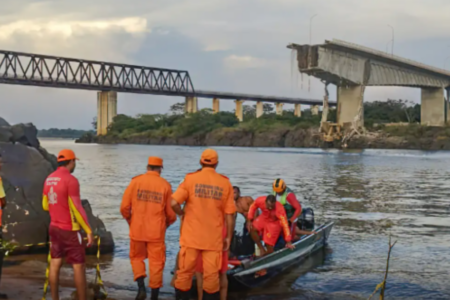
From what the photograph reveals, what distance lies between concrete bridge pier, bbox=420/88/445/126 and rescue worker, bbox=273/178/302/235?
90201 mm

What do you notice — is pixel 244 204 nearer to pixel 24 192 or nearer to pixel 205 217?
pixel 205 217

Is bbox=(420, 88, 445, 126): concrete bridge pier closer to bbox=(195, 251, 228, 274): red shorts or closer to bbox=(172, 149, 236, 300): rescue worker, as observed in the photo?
bbox=(195, 251, 228, 274): red shorts

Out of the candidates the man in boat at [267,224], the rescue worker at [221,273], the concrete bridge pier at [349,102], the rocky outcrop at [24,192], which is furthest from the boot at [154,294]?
the concrete bridge pier at [349,102]

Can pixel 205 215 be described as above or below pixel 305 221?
above

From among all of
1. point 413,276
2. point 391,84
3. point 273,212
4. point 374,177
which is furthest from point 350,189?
point 391,84

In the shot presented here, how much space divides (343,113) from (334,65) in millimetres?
12024

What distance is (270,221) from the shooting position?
10398 millimetres

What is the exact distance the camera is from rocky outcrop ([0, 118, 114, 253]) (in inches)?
453

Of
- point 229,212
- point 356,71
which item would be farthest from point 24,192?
point 356,71


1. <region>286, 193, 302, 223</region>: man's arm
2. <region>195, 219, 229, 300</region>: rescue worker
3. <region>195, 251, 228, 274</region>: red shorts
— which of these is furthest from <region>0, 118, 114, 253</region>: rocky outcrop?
<region>195, 251, 228, 274</region>: red shorts

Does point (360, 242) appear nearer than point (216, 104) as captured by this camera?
Yes

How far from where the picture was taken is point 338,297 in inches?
395

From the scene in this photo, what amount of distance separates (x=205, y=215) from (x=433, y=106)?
9742 centimetres

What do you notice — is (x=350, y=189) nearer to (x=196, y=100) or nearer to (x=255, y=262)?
(x=255, y=262)
